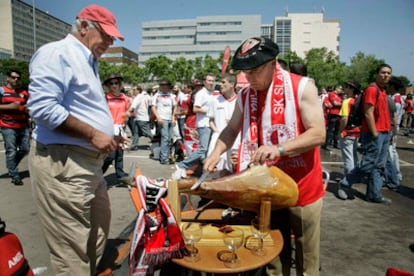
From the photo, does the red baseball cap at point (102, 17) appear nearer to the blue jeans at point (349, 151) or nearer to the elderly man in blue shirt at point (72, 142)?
the elderly man in blue shirt at point (72, 142)

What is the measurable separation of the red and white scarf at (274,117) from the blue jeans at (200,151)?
14.4 feet

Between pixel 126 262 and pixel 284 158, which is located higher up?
pixel 284 158

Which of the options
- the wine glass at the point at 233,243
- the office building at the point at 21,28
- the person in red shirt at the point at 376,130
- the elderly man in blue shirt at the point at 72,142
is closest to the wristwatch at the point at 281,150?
the wine glass at the point at 233,243

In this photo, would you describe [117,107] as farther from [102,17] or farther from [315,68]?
[315,68]

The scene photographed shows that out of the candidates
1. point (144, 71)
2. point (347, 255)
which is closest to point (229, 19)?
point (144, 71)

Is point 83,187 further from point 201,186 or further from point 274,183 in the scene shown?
point 274,183

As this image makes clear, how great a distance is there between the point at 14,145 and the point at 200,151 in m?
3.66

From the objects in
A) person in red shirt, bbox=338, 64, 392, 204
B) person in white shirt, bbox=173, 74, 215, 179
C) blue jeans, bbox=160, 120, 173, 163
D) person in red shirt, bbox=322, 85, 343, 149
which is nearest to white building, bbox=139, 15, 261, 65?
person in red shirt, bbox=322, 85, 343, 149

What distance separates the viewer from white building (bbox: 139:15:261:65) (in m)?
111

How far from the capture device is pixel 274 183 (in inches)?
73.7

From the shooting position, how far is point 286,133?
2014mm

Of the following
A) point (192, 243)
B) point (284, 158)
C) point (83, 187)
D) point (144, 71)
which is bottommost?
point (192, 243)

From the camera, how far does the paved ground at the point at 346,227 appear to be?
11.0ft

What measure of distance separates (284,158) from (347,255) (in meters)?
2.15
